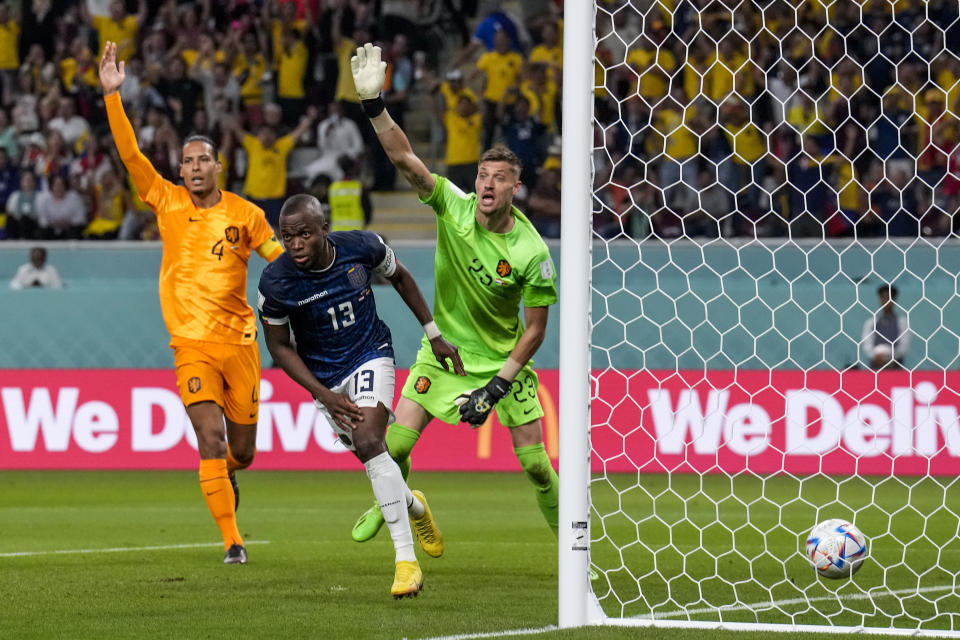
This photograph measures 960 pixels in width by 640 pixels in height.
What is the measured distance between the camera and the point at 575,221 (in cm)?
562

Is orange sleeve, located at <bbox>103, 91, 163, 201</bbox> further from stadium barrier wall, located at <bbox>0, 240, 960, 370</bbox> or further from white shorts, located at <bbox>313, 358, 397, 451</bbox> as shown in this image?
stadium barrier wall, located at <bbox>0, 240, 960, 370</bbox>

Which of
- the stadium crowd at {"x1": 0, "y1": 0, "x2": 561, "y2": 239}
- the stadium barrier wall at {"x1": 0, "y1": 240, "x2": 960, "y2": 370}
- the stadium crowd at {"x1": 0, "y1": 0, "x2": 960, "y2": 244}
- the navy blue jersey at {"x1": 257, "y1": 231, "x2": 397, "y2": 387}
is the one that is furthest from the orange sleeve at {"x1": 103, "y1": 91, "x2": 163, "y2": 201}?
the stadium crowd at {"x1": 0, "y1": 0, "x2": 561, "y2": 239}

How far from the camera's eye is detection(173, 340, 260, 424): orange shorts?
765cm

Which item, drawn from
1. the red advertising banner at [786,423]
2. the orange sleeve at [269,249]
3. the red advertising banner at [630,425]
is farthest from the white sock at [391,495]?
the red advertising banner at [630,425]

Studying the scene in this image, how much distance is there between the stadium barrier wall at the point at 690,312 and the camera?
1401 cm

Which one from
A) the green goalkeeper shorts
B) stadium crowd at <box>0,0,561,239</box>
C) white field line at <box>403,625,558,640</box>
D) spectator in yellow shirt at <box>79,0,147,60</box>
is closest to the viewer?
white field line at <box>403,625,558,640</box>

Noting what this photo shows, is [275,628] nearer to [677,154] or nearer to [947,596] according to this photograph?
[947,596]

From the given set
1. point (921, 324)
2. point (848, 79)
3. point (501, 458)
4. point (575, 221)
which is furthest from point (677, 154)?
point (575, 221)

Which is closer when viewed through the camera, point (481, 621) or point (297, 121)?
point (481, 621)

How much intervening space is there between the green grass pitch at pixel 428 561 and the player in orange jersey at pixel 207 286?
0.74 meters

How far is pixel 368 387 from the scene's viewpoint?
6465 mm

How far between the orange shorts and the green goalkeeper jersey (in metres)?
1.26

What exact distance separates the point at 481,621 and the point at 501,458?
7428 mm

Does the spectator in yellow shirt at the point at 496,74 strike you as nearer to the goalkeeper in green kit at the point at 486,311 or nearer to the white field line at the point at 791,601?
the goalkeeper in green kit at the point at 486,311
